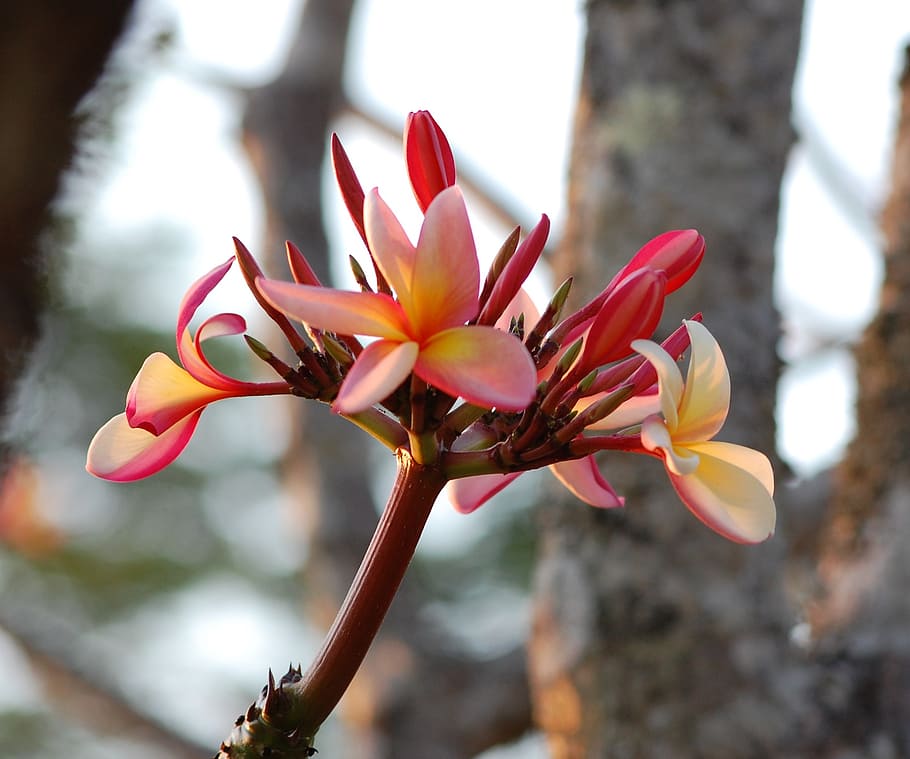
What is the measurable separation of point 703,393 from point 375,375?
147 millimetres

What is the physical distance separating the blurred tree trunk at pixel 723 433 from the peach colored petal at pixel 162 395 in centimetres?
73

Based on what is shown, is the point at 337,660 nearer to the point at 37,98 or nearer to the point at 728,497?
the point at 728,497

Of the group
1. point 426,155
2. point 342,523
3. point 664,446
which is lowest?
point 342,523

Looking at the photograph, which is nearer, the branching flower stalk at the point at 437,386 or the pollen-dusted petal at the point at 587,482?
the branching flower stalk at the point at 437,386

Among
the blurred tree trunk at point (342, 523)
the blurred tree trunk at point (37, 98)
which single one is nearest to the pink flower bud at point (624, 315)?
the blurred tree trunk at point (37, 98)

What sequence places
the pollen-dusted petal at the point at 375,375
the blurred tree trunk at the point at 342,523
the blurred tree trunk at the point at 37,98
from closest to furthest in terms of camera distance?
the pollen-dusted petal at the point at 375,375
the blurred tree trunk at the point at 37,98
the blurred tree trunk at the point at 342,523

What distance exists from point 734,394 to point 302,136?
1564mm

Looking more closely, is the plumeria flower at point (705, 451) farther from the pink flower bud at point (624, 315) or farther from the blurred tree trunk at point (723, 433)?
the blurred tree trunk at point (723, 433)

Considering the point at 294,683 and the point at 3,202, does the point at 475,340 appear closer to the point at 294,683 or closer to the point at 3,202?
the point at 294,683

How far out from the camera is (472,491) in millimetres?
553

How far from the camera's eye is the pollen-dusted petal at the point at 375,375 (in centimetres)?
38

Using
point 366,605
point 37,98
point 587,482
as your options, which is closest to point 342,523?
point 37,98

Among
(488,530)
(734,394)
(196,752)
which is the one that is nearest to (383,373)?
(734,394)

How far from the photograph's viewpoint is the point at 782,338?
4.19 ft
